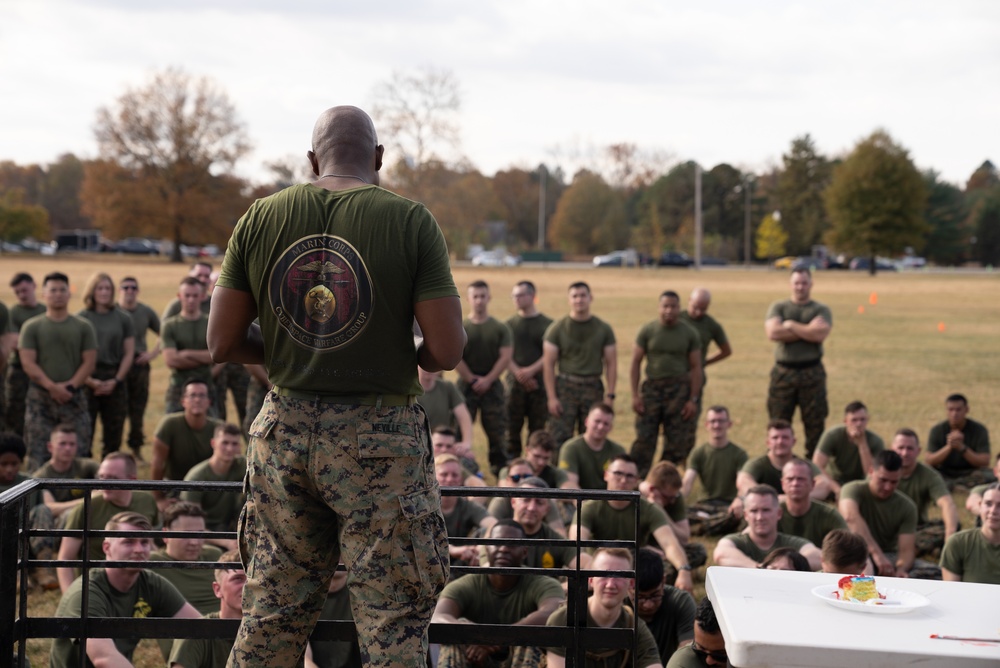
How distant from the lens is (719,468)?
9391 millimetres

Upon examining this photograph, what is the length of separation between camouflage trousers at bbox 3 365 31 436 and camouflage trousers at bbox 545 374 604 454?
509 centimetres

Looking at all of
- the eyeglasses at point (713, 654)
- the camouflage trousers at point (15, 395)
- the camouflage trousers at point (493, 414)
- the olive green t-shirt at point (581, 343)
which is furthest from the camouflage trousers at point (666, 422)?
the eyeglasses at point (713, 654)

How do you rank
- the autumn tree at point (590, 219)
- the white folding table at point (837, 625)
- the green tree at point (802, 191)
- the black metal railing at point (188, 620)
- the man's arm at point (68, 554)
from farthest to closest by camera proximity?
1. the autumn tree at point (590, 219)
2. the green tree at point (802, 191)
3. the man's arm at point (68, 554)
4. the black metal railing at point (188, 620)
5. the white folding table at point (837, 625)

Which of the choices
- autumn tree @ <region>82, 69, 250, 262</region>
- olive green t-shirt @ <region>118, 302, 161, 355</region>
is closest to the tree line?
autumn tree @ <region>82, 69, 250, 262</region>

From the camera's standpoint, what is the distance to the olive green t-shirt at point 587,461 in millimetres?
8711

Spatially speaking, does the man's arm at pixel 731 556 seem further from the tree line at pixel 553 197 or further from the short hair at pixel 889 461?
the tree line at pixel 553 197

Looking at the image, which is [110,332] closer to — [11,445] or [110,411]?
[110,411]

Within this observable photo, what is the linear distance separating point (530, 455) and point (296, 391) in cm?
542

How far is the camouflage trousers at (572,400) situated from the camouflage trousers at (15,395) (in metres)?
5.09

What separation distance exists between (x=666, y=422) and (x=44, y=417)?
5.87 metres

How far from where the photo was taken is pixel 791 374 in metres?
11.0

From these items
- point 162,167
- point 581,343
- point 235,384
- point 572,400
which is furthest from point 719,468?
point 162,167

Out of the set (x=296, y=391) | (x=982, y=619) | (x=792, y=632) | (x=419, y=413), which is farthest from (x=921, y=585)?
(x=296, y=391)

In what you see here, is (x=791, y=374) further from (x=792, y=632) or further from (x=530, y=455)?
(x=792, y=632)
